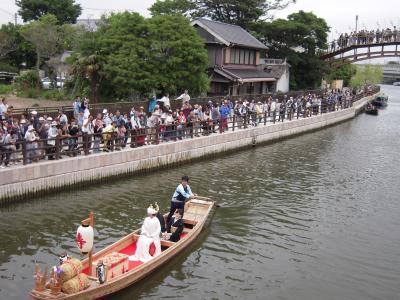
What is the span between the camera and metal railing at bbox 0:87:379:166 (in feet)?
57.9

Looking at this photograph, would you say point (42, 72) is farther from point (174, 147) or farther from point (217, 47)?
point (174, 147)

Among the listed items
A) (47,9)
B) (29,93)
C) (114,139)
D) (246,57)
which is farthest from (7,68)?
(114,139)

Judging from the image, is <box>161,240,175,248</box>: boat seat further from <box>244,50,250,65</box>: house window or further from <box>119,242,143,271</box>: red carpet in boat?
<box>244,50,250,65</box>: house window

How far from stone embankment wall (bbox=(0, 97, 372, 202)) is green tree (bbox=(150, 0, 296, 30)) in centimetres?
2685

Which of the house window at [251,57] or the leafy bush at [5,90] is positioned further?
the house window at [251,57]

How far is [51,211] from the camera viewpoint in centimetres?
1664

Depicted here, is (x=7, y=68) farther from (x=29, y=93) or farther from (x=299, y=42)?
(x=299, y=42)

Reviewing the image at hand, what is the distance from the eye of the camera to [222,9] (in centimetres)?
5784

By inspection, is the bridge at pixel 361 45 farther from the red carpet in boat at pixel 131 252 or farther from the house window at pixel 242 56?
the red carpet in boat at pixel 131 252

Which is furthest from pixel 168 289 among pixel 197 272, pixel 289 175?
pixel 289 175

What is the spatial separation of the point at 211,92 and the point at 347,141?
14572 millimetres

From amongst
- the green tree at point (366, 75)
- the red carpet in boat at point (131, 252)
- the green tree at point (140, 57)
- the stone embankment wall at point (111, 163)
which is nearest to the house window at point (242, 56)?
the green tree at point (140, 57)

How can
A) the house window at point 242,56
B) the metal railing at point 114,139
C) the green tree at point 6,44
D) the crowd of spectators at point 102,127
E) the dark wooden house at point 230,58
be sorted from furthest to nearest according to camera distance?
the green tree at point 6,44, the house window at point 242,56, the dark wooden house at point 230,58, the crowd of spectators at point 102,127, the metal railing at point 114,139

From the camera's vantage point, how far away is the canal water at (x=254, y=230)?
1212cm
